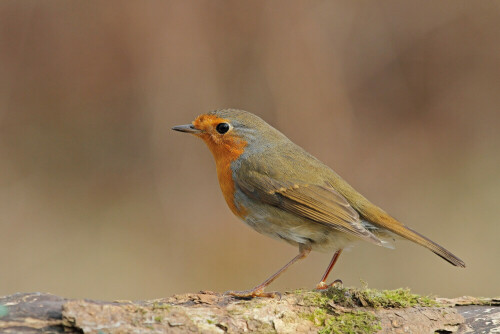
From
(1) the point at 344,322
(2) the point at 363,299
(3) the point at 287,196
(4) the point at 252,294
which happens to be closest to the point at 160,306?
(4) the point at 252,294

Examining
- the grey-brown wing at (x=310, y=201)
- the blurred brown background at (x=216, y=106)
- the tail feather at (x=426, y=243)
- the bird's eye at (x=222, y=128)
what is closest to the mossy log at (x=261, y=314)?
the tail feather at (x=426, y=243)

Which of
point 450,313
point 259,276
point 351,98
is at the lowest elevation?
point 450,313

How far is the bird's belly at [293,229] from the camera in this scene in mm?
3764

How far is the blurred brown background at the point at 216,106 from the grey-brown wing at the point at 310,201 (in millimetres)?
3672

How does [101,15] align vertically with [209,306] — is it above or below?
above

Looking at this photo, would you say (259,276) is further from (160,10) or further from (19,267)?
(160,10)

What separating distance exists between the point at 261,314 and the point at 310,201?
3.25ft

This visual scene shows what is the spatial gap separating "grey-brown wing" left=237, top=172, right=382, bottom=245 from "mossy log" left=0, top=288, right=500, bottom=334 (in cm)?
44

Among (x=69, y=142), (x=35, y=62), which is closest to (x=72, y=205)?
(x=69, y=142)

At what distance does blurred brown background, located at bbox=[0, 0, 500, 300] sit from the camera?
25.7 ft

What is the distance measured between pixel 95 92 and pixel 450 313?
6269 mm

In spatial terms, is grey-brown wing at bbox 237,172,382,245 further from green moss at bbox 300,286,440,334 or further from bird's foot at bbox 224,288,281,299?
bird's foot at bbox 224,288,281,299

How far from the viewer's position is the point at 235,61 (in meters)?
8.28

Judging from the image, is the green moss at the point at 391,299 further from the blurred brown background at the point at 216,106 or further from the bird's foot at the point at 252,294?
the blurred brown background at the point at 216,106
